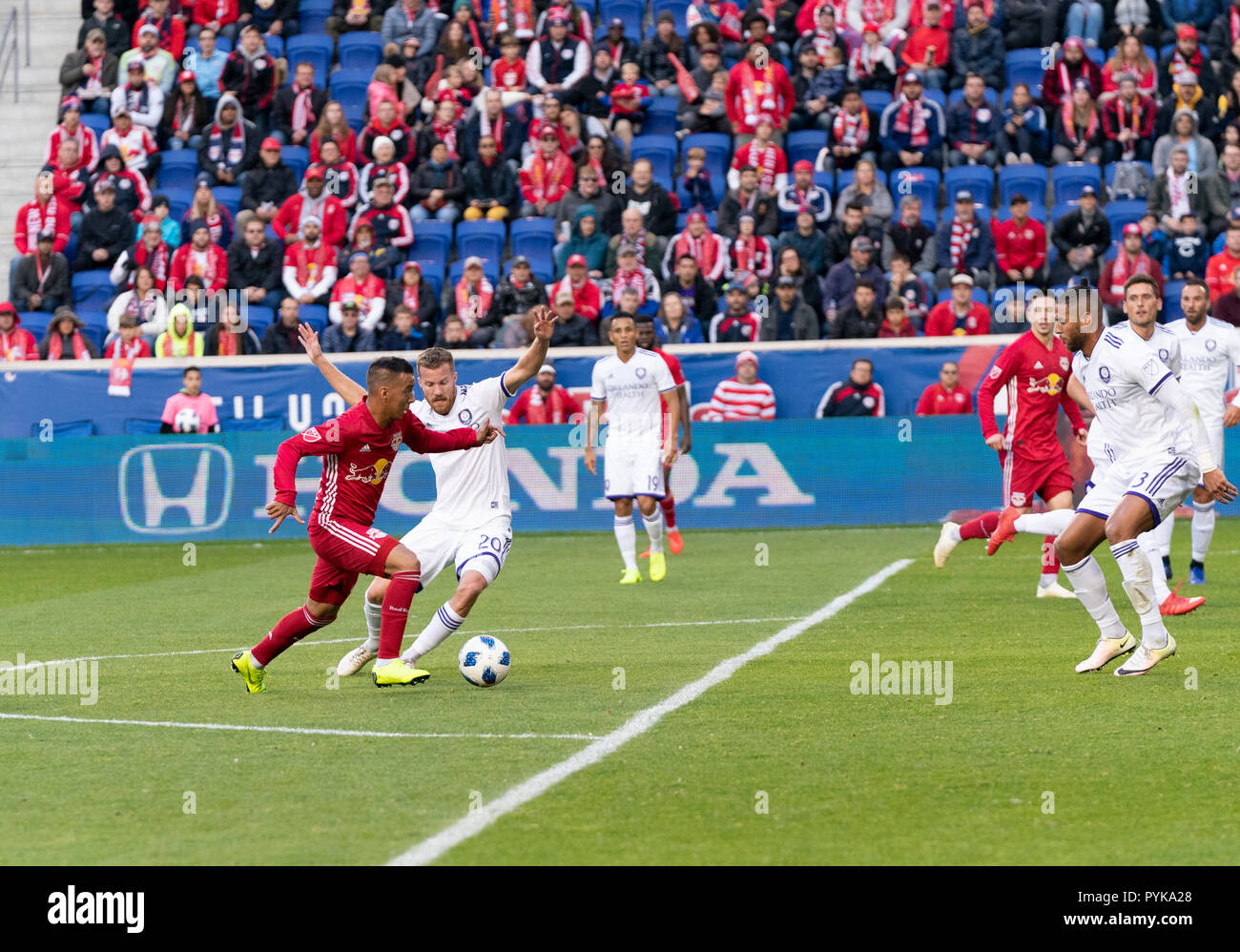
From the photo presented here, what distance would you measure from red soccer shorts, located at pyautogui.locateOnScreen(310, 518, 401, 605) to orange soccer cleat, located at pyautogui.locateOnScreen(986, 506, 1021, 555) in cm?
475

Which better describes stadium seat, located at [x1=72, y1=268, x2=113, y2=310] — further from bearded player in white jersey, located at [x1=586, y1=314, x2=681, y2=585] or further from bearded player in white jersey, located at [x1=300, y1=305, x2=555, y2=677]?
bearded player in white jersey, located at [x1=300, y1=305, x2=555, y2=677]

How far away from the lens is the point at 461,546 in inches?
372

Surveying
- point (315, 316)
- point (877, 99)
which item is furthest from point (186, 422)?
point (877, 99)

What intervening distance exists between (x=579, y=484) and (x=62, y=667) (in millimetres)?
10120

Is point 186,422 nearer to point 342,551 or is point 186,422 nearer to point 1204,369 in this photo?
point 1204,369

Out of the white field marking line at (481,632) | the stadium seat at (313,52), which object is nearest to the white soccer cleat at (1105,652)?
the white field marking line at (481,632)

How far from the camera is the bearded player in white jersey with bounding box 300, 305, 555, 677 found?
9.20 m

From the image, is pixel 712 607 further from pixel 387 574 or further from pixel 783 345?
pixel 783 345

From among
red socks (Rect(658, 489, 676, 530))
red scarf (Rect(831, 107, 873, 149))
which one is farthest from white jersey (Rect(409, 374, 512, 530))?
red scarf (Rect(831, 107, 873, 149))

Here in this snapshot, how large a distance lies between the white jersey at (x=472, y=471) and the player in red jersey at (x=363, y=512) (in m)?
0.69

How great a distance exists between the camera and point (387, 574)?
28.7 ft

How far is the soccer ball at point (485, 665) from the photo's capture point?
894 centimetres

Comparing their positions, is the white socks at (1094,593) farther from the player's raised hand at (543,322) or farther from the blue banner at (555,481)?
the blue banner at (555,481)

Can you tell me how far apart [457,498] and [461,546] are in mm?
314
